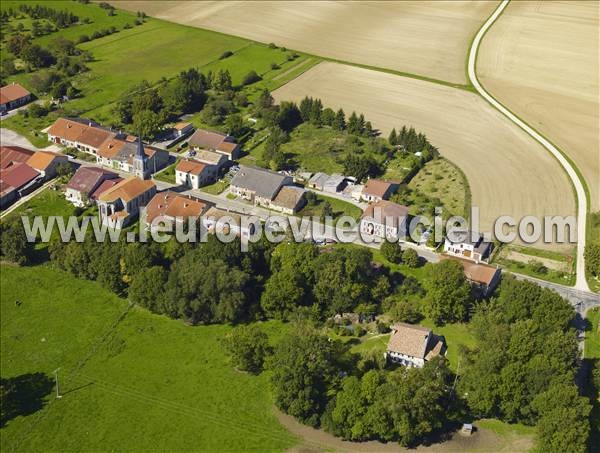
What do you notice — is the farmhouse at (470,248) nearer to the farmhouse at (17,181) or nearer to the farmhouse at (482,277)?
the farmhouse at (482,277)

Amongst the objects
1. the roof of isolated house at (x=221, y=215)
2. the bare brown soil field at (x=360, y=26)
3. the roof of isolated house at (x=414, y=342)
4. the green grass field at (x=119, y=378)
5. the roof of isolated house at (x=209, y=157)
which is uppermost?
the bare brown soil field at (x=360, y=26)

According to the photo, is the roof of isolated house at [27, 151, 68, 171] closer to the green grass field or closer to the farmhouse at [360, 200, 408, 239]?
the green grass field

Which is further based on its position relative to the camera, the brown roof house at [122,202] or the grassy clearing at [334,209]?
the grassy clearing at [334,209]

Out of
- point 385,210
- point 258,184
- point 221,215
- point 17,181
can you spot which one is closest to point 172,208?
point 221,215

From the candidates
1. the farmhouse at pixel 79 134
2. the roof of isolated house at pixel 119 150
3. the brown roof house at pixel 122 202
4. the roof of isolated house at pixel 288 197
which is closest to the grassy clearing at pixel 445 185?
the roof of isolated house at pixel 288 197

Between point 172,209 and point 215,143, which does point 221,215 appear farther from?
point 215,143

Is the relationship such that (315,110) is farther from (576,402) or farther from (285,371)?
(576,402)
